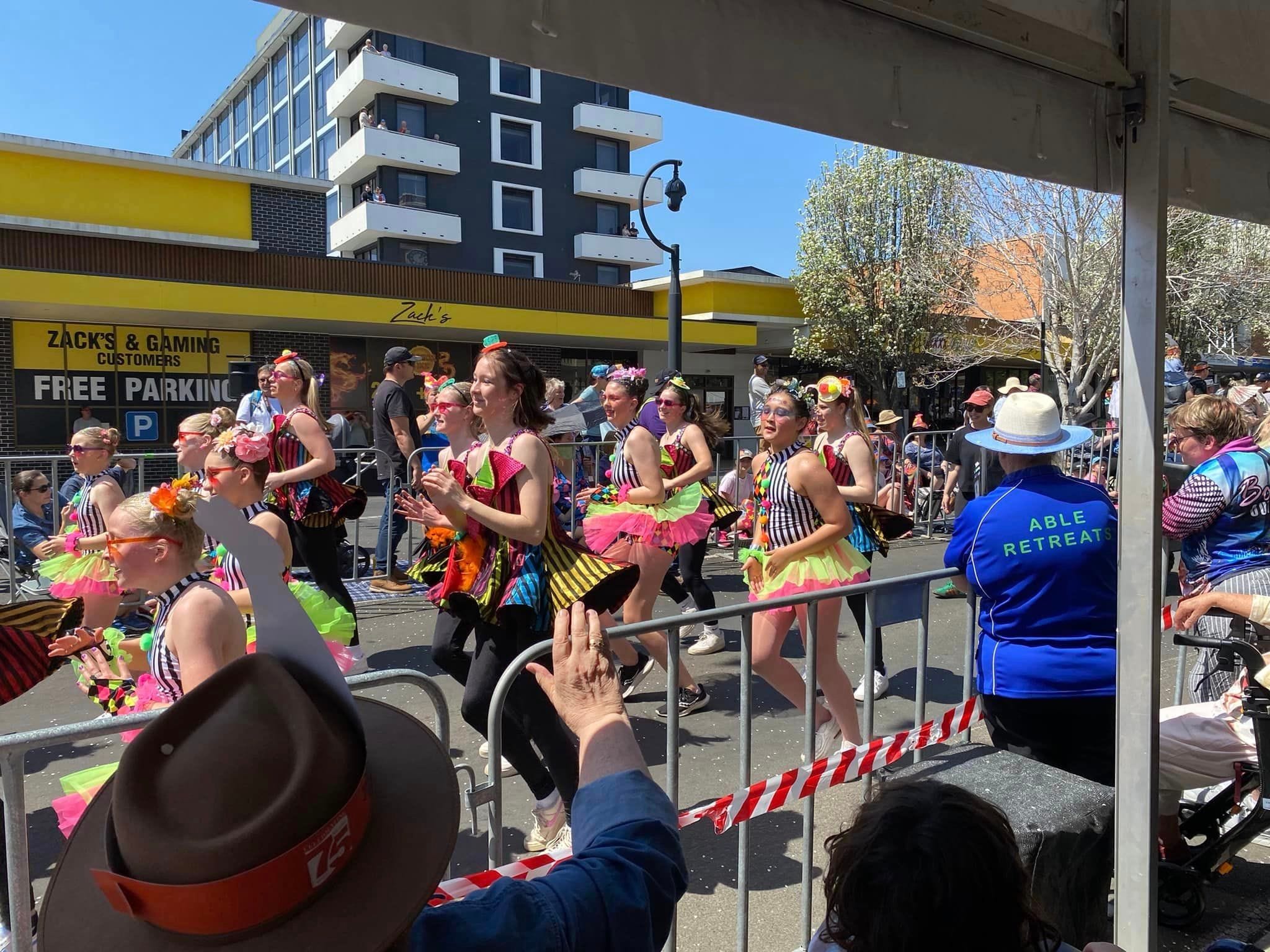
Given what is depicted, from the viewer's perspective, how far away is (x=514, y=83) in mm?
40688

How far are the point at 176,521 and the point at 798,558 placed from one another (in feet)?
9.19

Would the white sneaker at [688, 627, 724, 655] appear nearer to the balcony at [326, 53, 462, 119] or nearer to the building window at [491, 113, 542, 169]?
the balcony at [326, 53, 462, 119]

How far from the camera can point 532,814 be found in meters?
3.90

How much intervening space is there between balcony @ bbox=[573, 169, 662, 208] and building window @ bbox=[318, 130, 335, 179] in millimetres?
11507

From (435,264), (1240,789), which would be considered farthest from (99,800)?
(435,264)

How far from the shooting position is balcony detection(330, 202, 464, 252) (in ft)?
120

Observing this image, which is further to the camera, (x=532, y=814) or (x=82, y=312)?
(x=82, y=312)

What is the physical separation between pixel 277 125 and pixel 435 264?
1829 centimetres

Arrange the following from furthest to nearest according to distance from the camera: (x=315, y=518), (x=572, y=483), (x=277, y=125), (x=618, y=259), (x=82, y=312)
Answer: (x=277, y=125) < (x=618, y=259) < (x=82, y=312) < (x=572, y=483) < (x=315, y=518)

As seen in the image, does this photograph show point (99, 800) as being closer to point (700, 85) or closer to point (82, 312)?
point (700, 85)

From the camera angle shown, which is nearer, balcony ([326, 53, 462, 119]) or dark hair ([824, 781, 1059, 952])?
dark hair ([824, 781, 1059, 952])

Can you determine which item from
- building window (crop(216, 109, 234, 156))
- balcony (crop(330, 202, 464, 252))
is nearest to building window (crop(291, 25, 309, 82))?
balcony (crop(330, 202, 464, 252))

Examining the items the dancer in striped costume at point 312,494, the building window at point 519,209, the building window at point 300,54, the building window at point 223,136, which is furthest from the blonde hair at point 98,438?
the building window at point 223,136

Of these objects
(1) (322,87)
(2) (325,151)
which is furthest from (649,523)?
(1) (322,87)
